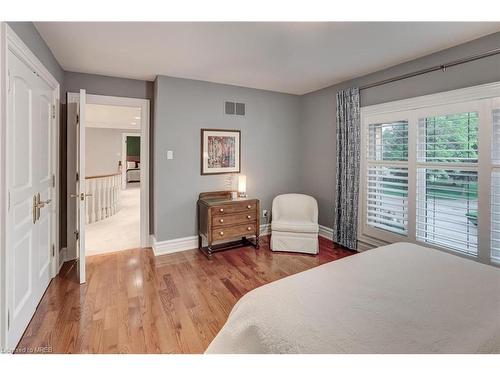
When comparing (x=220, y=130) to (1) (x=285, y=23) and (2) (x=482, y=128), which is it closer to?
(1) (x=285, y=23)

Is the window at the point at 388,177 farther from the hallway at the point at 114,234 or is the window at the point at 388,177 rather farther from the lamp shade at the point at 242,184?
the hallway at the point at 114,234

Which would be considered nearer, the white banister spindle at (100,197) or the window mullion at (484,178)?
the window mullion at (484,178)

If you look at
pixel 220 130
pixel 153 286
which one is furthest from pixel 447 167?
pixel 153 286

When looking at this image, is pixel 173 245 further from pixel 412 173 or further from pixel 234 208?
pixel 412 173

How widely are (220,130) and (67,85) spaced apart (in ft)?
6.56

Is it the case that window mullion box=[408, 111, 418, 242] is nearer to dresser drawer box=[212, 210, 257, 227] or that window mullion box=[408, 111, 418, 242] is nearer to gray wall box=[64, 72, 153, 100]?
dresser drawer box=[212, 210, 257, 227]

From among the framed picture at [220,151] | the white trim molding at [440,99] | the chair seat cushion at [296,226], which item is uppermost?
the white trim molding at [440,99]

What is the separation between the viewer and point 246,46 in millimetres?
2527

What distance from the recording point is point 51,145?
264 centimetres

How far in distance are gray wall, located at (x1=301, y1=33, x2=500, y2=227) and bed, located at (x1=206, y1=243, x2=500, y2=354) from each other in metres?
1.90

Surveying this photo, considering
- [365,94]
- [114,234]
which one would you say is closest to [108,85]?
[114,234]

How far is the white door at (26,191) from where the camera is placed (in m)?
1.70

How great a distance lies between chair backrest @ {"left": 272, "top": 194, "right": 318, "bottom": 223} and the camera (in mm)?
3876

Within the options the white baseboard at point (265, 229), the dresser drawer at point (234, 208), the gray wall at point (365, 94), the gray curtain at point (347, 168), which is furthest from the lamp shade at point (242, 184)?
the gray curtain at point (347, 168)
